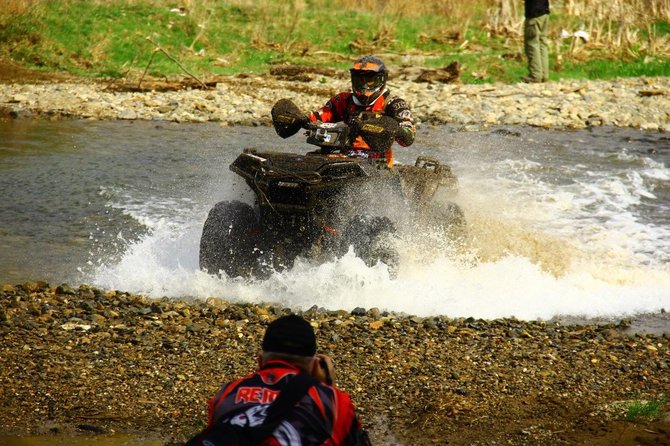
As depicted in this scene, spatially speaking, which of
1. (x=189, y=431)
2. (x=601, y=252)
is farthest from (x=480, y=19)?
(x=189, y=431)

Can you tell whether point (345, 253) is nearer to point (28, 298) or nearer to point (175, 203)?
point (28, 298)


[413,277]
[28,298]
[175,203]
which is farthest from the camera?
[175,203]

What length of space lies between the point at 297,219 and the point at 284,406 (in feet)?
20.2

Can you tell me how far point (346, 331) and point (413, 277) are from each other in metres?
2.36

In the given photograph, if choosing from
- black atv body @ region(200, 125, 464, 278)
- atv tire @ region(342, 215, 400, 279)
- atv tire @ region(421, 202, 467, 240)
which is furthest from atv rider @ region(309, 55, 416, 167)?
atv tire @ region(342, 215, 400, 279)

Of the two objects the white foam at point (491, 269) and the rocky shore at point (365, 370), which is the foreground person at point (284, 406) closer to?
the rocky shore at point (365, 370)

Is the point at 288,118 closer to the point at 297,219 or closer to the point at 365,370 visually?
the point at 297,219

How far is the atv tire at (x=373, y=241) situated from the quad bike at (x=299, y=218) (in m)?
0.01

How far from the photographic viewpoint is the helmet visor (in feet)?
37.9

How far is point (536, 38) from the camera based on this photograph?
2612cm

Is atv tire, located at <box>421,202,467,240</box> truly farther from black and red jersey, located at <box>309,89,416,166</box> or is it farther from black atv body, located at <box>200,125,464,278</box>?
black atv body, located at <box>200,125,464,278</box>

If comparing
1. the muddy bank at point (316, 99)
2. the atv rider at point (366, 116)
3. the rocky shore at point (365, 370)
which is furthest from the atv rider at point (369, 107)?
the muddy bank at point (316, 99)

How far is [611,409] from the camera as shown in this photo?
23.3 ft

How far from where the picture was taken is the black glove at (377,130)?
35.7ft
